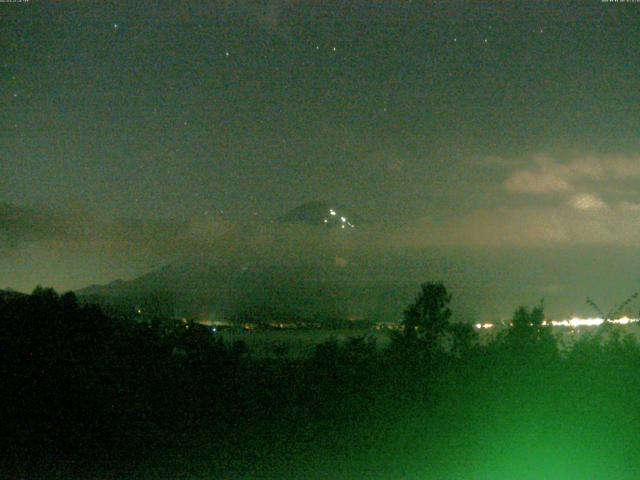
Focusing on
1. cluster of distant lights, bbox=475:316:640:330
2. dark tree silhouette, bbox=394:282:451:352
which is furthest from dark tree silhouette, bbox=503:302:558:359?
dark tree silhouette, bbox=394:282:451:352

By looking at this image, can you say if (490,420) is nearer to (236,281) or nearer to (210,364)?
(210,364)

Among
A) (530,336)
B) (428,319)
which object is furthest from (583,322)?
(428,319)

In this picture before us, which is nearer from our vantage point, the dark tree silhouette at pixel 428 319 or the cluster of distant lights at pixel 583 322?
the cluster of distant lights at pixel 583 322

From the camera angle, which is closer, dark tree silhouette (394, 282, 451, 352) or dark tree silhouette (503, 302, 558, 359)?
dark tree silhouette (503, 302, 558, 359)

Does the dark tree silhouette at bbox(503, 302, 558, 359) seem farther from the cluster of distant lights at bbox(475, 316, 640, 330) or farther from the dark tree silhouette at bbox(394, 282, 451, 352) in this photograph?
the dark tree silhouette at bbox(394, 282, 451, 352)

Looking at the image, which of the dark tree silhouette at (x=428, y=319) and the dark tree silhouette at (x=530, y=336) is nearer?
the dark tree silhouette at (x=530, y=336)

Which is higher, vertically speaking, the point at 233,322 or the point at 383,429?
the point at 233,322

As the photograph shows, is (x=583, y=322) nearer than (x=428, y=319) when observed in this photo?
Yes

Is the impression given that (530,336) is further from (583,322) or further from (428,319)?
(428,319)

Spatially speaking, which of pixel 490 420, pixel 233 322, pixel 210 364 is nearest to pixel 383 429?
pixel 490 420

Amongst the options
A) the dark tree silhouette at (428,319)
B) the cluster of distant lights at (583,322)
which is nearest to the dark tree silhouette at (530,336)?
the cluster of distant lights at (583,322)

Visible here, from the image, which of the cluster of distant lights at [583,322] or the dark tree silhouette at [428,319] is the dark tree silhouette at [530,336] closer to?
the cluster of distant lights at [583,322]
